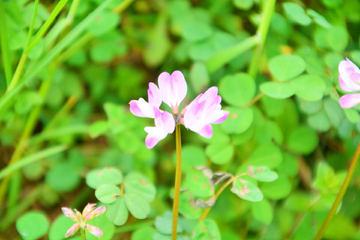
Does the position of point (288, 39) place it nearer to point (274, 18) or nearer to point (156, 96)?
point (274, 18)

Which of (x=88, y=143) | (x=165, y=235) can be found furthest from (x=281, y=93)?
(x=88, y=143)

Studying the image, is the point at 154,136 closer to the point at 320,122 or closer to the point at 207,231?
the point at 207,231

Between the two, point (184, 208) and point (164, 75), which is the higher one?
point (164, 75)

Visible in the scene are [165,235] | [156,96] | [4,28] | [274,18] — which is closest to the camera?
[156,96]

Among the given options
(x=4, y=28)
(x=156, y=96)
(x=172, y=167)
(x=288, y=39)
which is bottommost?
(x=172, y=167)

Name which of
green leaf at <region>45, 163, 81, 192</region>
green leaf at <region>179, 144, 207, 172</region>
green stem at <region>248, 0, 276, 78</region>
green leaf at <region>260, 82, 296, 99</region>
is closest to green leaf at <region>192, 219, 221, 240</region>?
green leaf at <region>179, 144, 207, 172</region>

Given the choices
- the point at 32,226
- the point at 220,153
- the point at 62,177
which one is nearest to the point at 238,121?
the point at 220,153

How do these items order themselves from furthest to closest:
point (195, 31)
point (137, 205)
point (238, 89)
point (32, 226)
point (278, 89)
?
point (195, 31) < point (238, 89) < point (278, 89) < point (32, 226) < point (137, 205)

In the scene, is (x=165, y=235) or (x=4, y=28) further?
(x=4, y=28)
